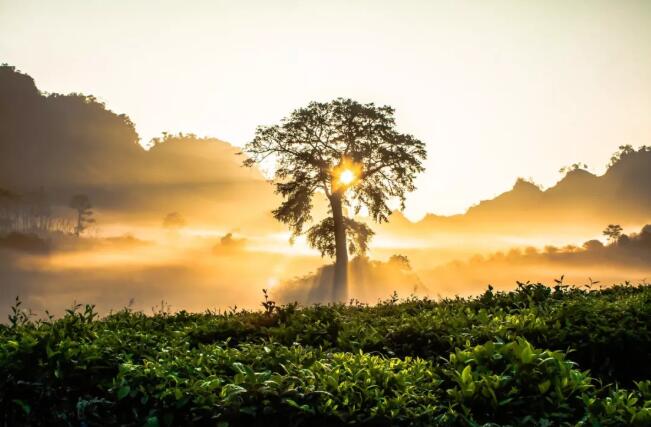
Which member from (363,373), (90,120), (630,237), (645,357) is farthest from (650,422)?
(90,120)

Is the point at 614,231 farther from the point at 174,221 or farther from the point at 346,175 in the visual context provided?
the point at 174,221

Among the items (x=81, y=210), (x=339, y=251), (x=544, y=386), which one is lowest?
(x=544, y=386)

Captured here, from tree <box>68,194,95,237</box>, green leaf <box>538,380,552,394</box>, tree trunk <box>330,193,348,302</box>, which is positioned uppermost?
tree <box>68,194,95,237</box>

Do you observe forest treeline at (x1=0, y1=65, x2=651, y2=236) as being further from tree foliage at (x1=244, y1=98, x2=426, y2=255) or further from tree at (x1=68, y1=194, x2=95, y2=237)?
tree foliage at (x1=244, y1=98, x2=426, y2=255)

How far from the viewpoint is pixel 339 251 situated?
123 ft

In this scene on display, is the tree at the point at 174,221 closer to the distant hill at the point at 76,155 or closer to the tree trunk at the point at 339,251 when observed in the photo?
the distant hill at the point at 76,155

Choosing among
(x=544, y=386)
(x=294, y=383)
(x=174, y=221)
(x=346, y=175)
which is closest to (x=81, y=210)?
(x=174, y=221)

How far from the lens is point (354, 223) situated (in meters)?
38.7

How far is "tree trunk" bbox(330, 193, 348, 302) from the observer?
37500 millimetres

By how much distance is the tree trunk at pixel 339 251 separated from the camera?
37.5m

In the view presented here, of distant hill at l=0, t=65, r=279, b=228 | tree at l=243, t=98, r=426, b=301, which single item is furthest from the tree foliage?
distant hill at l=0, t=65, r=279, b=228

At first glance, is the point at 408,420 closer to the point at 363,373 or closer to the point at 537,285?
the point at 363,373

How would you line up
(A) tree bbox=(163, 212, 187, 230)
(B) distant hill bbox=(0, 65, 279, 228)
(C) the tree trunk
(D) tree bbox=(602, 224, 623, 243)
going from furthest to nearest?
(B) distant hill bbox=(0, 65, 279, 228) → (A) tree bbox=(163, 212, 187, 230) → (D) tree bbox=(602, 224, 623, 243) → (C) the tree trunk

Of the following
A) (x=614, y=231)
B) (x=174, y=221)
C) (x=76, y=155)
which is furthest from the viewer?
(x=76, y=155)
